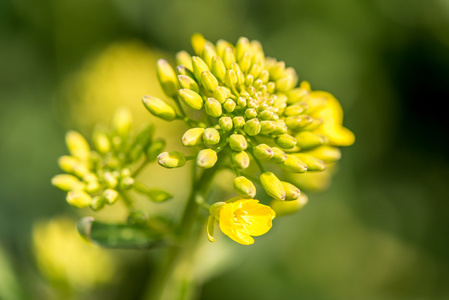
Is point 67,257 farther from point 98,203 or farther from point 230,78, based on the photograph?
point 230,78

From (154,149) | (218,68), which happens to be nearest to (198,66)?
(218,68)

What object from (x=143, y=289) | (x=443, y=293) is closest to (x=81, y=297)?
(x=143, y=289)

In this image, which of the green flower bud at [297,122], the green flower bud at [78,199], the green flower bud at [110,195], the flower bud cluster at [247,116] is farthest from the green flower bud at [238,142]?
the green flower bud at [78,199]

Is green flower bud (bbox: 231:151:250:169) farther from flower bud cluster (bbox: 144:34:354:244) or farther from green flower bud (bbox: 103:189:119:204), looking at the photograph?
green flower bud (bbox: 103:189:119:204)

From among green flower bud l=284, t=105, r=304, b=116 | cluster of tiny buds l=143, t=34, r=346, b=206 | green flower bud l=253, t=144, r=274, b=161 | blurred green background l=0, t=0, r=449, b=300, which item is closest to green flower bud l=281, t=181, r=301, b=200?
cluster of tiny buds l=143, t=34, r=346, b=206

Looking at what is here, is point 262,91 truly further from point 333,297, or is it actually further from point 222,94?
point 333,297

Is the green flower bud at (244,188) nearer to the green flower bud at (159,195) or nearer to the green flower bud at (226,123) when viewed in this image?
the green flower bud at (226,123)
